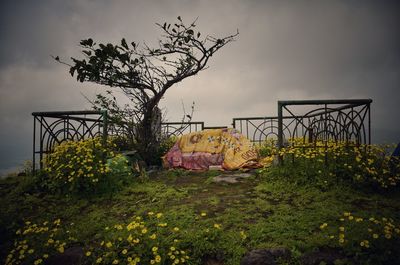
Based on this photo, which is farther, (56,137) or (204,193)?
(56,137)

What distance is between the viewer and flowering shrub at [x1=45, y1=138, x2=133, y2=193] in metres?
4.46

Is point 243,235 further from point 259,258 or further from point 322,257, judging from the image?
point 322,257

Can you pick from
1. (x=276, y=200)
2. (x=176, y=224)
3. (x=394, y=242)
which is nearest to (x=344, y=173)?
(x=276, y=200)

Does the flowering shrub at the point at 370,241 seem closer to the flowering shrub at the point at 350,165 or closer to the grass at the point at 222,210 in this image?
the grass at the point at 222,210

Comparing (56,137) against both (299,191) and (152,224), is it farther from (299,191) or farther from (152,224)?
(299,191)

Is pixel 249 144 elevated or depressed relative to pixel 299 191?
elevated

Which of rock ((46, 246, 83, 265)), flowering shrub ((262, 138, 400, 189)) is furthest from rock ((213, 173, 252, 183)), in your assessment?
rock ((46, 246, 83, 265))

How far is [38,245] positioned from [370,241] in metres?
3.54

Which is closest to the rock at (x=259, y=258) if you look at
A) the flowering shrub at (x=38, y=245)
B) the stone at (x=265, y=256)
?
the stone at (x=265, y=256)

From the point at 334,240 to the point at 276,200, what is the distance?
4.72 feet

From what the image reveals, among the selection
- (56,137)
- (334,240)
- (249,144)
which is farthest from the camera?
(249,144)

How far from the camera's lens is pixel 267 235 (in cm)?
264

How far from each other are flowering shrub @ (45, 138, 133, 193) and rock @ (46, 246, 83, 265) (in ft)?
5.95

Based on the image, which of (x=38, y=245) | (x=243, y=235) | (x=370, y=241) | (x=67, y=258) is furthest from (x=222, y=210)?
(x=38, y=245)
